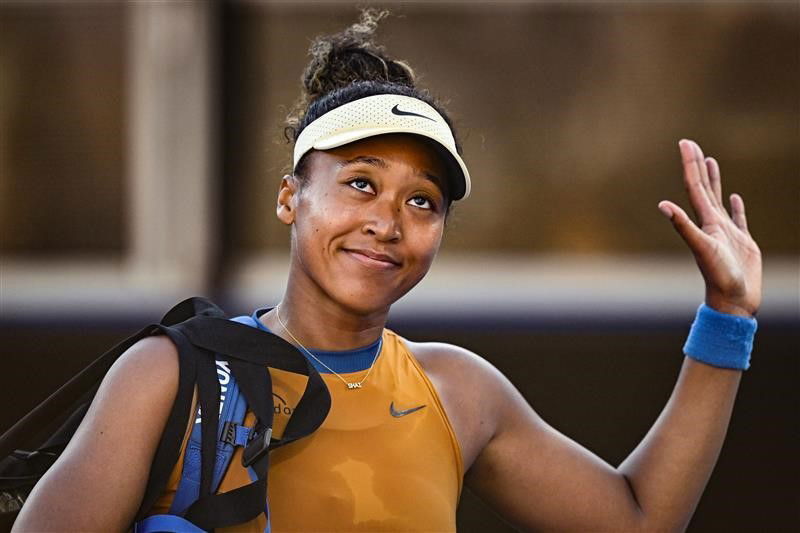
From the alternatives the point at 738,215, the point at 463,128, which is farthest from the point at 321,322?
the point at 463,128

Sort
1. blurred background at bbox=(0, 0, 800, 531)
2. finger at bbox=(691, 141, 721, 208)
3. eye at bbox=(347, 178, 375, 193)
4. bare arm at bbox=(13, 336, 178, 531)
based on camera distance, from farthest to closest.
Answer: blurred background at bbox=(0, 0, 800, 531) < finger at bbox=(691, 141, 721, 208) < eye at bbox=(347, 178, 375, 193) < bare arm at bbox=(13, 336, 178, 531)

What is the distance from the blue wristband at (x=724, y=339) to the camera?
262 cm

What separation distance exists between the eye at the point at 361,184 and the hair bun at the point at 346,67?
303mm

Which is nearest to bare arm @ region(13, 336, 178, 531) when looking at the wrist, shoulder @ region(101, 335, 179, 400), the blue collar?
shoulder @ region(101, 335, 179, 400)

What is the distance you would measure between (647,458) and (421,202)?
793 millimetres

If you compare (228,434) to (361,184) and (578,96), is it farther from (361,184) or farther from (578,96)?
(578,96)

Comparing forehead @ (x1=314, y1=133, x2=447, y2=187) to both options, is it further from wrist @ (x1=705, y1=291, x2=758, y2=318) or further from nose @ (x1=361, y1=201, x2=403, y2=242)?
wrist @ (x1=705, y1=291, x2=758, y2=318)

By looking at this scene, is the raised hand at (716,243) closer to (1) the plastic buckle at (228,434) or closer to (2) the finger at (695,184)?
(2) the finger at (695,184)

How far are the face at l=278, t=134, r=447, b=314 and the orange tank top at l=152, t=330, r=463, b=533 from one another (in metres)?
0.19

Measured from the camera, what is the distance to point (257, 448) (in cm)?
210

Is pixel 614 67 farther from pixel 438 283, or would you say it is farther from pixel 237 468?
pixel 237 468

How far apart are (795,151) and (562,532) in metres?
4.02

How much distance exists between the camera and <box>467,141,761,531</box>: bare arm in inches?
104

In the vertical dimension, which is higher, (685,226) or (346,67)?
(346,67)
